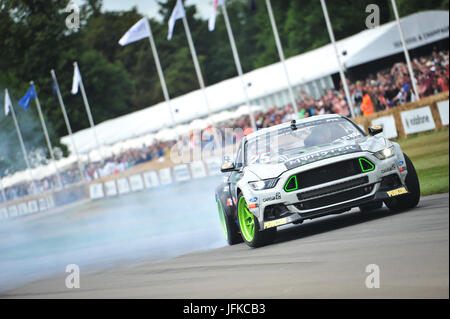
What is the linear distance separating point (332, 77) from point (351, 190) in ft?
94.5

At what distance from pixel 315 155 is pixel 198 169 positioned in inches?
935

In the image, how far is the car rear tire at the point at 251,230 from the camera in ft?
30.6

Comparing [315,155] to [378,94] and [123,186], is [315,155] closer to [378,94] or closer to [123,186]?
[378,94]

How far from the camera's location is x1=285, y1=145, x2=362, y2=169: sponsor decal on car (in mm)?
8844

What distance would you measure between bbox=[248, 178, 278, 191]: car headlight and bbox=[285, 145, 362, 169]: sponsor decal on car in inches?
10.1

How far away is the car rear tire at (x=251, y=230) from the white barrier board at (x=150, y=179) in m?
25.5

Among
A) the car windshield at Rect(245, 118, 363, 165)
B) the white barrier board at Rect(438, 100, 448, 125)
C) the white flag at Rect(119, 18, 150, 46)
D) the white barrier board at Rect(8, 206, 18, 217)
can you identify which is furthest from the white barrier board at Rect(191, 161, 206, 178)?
the car windshield at Rect(245, 118, 363, 165)

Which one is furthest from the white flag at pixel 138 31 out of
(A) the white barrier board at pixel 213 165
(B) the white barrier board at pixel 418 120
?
(B) the white barrier board at pixel 418 120

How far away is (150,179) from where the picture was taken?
35.7 m

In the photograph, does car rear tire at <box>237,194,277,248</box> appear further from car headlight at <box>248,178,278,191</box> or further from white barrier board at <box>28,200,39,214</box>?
white barrier board at <box>28,200,39,214</box>

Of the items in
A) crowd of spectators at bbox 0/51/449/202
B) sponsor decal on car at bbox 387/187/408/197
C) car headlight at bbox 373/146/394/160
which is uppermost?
crowd of spectators at bbox 0/51/449/202

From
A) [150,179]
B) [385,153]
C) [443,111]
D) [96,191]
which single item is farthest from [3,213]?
[385,153]

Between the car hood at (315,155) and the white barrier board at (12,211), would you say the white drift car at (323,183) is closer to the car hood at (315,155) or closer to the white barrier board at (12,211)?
the car hood at (315,155)
